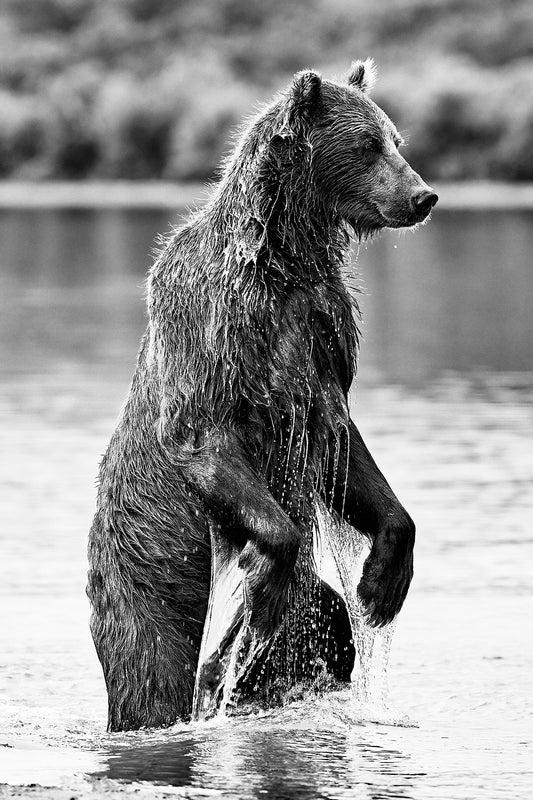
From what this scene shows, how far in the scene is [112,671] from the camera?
6.13 meters

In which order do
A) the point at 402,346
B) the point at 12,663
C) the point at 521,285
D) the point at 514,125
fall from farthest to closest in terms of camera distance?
the point at 514,125 < the point at 521,285 < the point at 402,346 < the point at 12,663

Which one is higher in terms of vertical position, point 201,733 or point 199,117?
point 199,117

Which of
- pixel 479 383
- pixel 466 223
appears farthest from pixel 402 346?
pixel 466 223

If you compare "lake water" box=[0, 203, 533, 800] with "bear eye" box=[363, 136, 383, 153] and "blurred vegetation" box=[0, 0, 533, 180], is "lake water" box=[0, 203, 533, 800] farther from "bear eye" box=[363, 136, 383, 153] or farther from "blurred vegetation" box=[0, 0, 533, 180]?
"blurred vegetation" box=[0, 0, 533, 180]

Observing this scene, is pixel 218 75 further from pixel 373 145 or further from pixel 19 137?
pixel 373 145

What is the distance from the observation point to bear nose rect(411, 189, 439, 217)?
6.09m

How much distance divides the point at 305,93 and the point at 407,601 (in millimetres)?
2788

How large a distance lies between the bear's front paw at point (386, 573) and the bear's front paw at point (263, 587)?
450 mm

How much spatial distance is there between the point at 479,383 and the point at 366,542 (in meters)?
8.62

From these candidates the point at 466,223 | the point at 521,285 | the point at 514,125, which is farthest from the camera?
the point at 514,125

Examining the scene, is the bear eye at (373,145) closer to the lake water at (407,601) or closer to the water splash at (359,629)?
the water splash at (359,629)

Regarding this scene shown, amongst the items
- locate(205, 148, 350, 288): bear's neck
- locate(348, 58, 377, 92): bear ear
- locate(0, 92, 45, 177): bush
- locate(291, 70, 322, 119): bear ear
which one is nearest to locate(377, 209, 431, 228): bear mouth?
locate(205, 148, 350, 288): bear's neck

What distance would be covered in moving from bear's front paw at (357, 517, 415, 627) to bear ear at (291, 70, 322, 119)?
54.4 inches

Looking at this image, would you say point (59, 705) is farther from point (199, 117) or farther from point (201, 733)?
point (199, 117)
